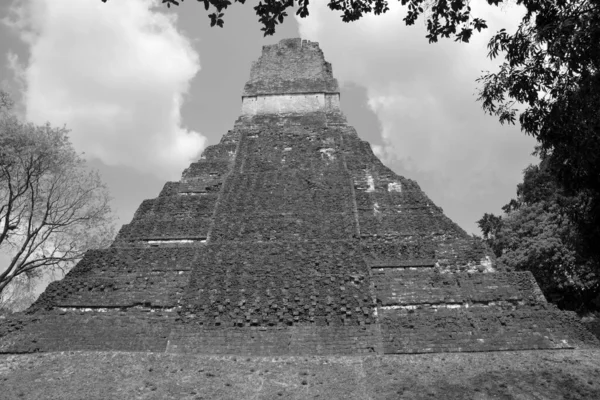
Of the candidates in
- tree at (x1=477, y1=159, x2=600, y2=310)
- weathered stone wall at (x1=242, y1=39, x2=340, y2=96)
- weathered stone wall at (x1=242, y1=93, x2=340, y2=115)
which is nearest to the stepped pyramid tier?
weathered stone wall at (x1=242, y1=93, x2=340, y2=115)

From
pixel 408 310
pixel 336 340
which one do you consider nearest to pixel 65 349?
pixel 336 340

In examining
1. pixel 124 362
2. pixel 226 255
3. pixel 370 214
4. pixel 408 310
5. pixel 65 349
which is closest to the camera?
pixel 124 362

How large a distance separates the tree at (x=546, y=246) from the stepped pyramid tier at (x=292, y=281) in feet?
27.0

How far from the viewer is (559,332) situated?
23.4 ft

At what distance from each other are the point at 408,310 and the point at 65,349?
221 inches

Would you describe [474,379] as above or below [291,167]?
below

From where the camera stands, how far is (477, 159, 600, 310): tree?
16.2 metres

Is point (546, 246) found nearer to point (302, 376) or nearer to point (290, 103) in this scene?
point (290, 103)

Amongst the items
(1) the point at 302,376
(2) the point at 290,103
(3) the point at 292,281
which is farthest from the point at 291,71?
(1) the point at 302,376

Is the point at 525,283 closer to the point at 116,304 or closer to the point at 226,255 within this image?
the point at 226,255

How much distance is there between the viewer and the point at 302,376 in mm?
6031

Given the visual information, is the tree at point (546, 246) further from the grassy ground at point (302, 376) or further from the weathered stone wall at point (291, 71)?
the grassy ground at point (302, 376)

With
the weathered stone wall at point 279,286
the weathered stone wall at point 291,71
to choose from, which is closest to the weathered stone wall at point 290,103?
the weathered stone wall at point 291,71

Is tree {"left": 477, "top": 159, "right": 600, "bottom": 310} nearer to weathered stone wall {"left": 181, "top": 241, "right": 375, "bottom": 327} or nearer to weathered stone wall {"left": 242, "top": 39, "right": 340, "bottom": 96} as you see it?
weathered stone wall {"left": 242, "top": 39, "right": 340, "bottom": 96}
